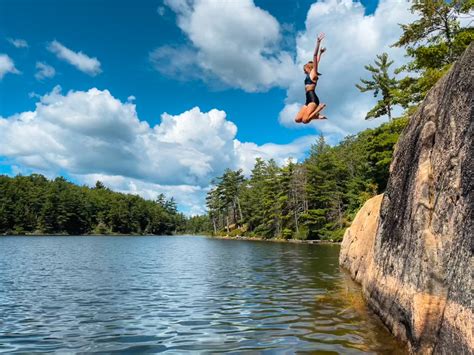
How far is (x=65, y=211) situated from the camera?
420 ft

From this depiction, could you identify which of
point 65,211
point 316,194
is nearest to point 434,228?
point 316,194

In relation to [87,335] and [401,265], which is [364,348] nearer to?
[401,265]

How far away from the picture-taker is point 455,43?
77.9ft

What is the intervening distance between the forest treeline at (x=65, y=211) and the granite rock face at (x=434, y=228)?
122848mm

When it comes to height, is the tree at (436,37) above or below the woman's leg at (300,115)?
above

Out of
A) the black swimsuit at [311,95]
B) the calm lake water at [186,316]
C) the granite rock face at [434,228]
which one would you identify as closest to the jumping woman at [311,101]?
the black swimsuit at [311,95]

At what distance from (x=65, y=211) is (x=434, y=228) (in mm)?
135989

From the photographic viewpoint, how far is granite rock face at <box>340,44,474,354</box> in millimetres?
6039

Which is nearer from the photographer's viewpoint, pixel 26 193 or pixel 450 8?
pixel 450 8

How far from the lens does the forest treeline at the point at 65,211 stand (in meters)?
117

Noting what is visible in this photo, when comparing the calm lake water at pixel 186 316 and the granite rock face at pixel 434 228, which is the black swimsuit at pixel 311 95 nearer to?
the granite rock face at pixel 434 228

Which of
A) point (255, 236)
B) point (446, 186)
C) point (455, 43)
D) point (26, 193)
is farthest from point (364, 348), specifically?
point (26, 193)

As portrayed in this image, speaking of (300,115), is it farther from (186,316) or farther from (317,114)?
(186,316)

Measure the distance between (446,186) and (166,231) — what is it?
586ft
